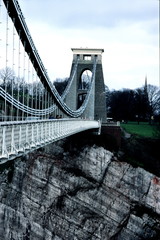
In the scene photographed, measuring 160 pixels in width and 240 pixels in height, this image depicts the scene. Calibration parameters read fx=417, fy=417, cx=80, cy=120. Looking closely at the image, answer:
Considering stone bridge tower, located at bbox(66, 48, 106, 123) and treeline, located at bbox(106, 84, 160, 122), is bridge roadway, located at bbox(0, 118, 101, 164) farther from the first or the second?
treeline, located at bbox(106, 84, 160, 122)

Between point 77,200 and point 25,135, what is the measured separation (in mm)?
17273

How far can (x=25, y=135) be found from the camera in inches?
571

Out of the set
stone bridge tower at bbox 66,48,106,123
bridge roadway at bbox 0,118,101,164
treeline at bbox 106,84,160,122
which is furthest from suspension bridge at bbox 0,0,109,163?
treeline at bbox 106,84,160,122

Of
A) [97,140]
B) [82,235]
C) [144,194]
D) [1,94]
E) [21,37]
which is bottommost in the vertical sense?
[82,235]

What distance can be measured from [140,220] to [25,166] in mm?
9810

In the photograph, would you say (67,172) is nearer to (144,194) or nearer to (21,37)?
(144,194)

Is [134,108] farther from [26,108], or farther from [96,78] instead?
[26,108]

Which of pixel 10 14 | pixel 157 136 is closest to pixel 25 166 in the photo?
pixel 157 136

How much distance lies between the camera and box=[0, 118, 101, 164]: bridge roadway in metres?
11.8

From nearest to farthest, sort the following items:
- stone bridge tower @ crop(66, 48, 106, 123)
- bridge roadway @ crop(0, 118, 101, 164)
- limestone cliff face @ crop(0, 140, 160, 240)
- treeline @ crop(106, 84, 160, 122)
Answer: bridge roadway @ crop(0, 118, 101, 164) < limestone cliff face @ crop(0, 140, 160, 240) < stone bridge tower @ crop(66, 48, 106, 123) < treeline @ crop(106, 84, 160, 122)

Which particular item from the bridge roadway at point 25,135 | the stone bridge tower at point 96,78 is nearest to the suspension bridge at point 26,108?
the bridge roadway at point 25,135

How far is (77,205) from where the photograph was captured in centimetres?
3053

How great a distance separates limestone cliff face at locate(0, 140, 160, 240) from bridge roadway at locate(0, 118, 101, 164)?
9672mm

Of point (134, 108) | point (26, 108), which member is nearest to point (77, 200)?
point (26, 108)
